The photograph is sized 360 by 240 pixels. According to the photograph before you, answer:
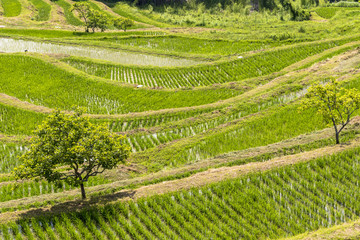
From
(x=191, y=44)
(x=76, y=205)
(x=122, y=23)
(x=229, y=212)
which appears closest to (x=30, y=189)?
(x=76, y=205)

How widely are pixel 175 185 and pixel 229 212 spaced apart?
2.95m

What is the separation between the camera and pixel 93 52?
49.0 meters

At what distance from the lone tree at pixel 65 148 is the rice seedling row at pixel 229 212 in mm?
1906

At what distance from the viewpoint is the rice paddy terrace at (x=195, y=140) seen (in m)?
12.3

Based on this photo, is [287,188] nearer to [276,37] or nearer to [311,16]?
[276,37]

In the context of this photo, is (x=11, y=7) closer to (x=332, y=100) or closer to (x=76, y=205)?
(x=76, y=205)

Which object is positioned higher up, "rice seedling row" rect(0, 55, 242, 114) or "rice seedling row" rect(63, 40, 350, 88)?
"rice seedling row" rect(63, 40, 350, 88)

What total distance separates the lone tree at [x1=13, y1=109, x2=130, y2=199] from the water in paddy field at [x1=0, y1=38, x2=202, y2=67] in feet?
98.7

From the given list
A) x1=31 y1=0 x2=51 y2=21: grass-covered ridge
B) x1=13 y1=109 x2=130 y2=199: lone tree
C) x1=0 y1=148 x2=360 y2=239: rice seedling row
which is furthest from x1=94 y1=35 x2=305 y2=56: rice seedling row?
x1=13 y1=109 x2=130 y2=199: lone tree

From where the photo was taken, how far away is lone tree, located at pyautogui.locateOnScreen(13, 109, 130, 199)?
13031 millimetres

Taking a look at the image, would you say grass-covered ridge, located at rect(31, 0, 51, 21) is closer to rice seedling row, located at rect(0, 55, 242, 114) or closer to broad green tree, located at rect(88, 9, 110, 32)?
broad green tree, located at rect(88, 9, 110, 32)

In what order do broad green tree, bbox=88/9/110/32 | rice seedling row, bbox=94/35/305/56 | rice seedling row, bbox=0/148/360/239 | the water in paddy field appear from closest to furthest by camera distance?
rice seedling row, bbox=0/148/360/239 < the water in paddy field < rice seedling row, bbox=94/35/305/56 < broad green tree, bbox=88/9/110/32

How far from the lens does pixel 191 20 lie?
81875 millimetres

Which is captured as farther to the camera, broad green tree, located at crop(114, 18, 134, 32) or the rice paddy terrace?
broad green tree, located at crop(114, 18, 134, 32)
